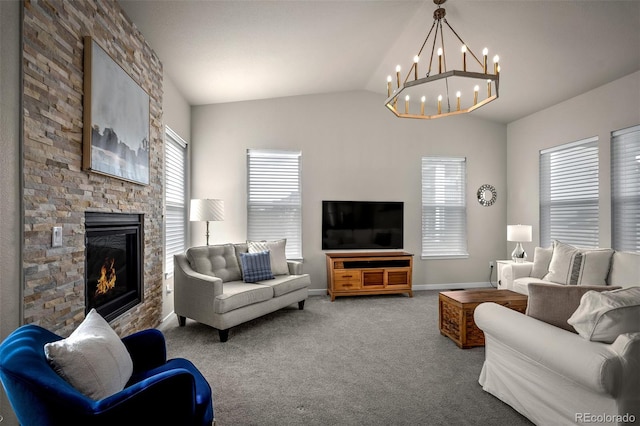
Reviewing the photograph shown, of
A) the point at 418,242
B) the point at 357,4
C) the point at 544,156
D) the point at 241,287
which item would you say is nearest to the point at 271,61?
the point at 357,4

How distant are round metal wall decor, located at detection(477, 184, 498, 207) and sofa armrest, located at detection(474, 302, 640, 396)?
13.0ft

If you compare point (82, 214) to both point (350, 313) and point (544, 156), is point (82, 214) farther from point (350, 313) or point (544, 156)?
point (544, 156)

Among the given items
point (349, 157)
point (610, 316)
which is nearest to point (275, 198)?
point (349, 157)

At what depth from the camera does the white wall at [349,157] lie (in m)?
5.02

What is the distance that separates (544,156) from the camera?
5.04m

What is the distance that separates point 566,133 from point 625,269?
82.9 inches

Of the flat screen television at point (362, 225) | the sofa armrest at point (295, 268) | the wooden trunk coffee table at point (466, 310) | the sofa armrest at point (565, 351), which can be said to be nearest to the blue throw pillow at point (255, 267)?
the sofa armrest at point (295, 268)

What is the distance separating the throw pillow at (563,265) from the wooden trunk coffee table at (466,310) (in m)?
0.94

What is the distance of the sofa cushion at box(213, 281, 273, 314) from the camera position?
10.6ft

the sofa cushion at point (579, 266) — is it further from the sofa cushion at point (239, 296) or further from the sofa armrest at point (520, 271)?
the sofa cushion at point (239, 296)

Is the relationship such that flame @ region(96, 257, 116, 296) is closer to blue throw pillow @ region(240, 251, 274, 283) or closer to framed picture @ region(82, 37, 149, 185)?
framed picture @ region(82, 37, 149, 185)

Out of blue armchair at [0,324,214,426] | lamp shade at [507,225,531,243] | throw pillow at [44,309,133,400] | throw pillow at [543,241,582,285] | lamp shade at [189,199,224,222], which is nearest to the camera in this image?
blue armchair at [0,324,214,426]

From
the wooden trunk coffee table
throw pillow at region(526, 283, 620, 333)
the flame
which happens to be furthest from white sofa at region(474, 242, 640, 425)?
the flame

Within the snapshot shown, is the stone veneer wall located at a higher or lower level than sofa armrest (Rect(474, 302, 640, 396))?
higher
